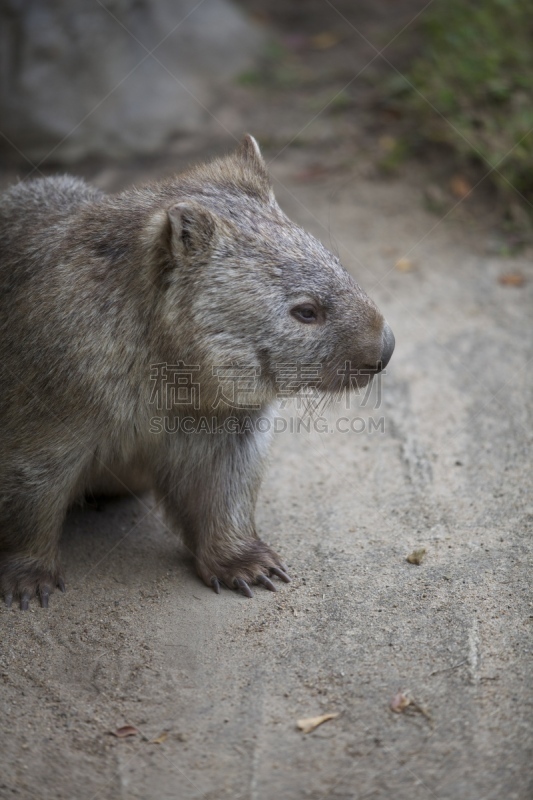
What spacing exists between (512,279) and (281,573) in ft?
11.1

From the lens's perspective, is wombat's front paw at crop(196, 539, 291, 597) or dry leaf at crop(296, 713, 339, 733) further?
wombat's front paw at crop(196, 539, 291, 597)

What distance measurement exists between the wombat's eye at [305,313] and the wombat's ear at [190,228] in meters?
0.45

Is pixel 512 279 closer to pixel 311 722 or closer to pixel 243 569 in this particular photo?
pixel 243 569

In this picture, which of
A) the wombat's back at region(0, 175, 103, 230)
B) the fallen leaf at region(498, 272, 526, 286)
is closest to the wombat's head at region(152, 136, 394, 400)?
the wombat's back at region(0, 175, 103, 230)

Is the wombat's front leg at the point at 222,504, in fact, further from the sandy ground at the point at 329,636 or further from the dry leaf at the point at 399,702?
the dry leaf at the point at 399,702

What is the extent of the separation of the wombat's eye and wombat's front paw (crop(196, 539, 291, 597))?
1.10m

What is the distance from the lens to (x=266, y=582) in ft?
12.6

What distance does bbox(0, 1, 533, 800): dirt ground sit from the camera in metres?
2.89

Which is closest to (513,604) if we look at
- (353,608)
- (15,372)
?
(353,608)

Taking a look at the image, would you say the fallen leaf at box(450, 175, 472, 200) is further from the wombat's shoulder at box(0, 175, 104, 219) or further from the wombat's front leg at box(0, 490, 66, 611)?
the wombat's front leg at box(0, 490, 66, 611)

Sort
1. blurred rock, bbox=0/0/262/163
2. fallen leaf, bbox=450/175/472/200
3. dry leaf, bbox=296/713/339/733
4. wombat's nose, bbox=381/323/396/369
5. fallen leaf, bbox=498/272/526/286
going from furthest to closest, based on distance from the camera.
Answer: blurred rock, bbox=0/0/262/163 → fallen leaf, bbox=450/175/472/200 → fallen leaf, bbox=498/272/526/286 → wombat's nose, bbox=381/323/396/369 → dry leaf, bbox=296/713/339/733

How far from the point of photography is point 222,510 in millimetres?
3979

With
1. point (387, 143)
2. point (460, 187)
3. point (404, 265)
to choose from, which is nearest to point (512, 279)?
point (404, 265)

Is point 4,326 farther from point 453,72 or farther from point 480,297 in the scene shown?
point 453,72
